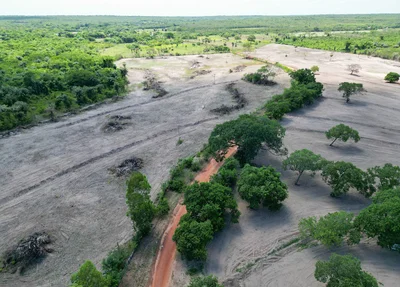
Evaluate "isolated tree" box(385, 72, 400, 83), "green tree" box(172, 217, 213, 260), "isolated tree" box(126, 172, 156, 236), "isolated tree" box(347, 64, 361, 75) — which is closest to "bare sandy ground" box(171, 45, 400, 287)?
"green tree" box(172, 217, 213, 260)

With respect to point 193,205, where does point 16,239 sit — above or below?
below

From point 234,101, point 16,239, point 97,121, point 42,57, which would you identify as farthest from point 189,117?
point 42,57

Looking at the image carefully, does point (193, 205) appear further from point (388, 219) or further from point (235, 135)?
point (388, 219)

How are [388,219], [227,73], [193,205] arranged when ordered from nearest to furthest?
[388,219] → [193,205] → [227,73]

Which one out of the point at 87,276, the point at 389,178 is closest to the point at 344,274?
the point at 389,178

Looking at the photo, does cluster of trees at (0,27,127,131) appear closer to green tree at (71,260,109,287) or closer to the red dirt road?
the red dirt road

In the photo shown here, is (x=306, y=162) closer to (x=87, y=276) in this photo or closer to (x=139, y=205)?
(x=139, y=205)

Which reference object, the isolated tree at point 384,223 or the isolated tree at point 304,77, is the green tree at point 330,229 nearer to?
the isolated tree at point 384,223
